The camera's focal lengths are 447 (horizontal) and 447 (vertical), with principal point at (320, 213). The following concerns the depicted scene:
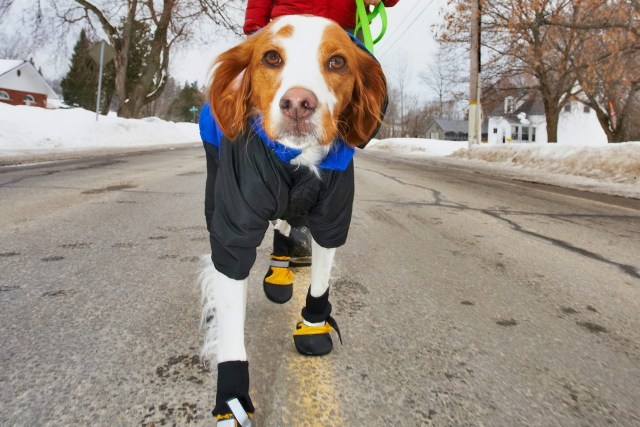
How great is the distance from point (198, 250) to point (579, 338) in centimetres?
246

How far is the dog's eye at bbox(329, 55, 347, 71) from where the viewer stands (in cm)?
163

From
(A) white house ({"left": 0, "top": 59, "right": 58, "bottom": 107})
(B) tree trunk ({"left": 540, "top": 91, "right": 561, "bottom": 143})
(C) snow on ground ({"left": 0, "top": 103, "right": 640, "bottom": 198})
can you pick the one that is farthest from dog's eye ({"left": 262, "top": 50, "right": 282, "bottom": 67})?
(A) white house ({"left": 0, "top": 59, "right": 58, "bottom": 107})

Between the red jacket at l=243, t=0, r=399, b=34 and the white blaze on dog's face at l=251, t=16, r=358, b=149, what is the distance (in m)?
0.63

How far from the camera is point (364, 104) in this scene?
1781mm

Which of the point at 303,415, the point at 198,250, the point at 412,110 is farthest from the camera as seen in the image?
the point at 412,110

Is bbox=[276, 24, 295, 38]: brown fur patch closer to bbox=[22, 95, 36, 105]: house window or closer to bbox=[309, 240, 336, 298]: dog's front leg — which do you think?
bbox=[309, 240, 336, 298]: dog's front leg

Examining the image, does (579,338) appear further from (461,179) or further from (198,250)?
(461,179)

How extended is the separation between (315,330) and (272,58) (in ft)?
3.55

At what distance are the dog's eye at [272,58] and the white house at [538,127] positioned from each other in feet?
192

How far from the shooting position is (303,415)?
142 centimetres

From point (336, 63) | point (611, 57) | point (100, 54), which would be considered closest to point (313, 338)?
point (336, 63)

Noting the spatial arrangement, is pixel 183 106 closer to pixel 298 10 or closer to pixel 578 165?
pixel 578 165

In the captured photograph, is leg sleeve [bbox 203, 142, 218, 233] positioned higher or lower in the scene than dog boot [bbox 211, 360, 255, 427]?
higher

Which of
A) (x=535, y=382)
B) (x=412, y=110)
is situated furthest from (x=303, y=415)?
(x=412, y=110)
